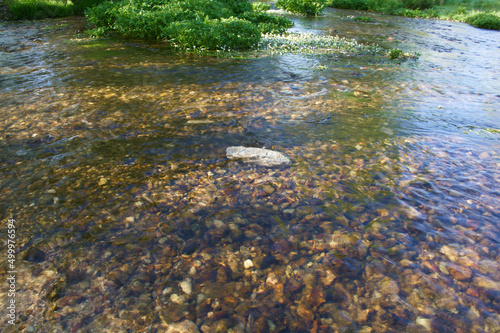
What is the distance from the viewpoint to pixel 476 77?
10.4 metres

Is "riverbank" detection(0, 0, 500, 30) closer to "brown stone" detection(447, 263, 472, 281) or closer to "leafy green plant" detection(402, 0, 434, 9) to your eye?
"leafy green plant" detection(402, 0, 434, 9)

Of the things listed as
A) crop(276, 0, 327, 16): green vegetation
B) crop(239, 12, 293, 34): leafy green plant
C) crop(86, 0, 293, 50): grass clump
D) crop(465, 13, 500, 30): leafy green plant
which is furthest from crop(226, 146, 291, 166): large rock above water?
crop(465, 13, 500, 30): leafy green plant

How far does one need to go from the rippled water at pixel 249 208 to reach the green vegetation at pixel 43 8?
19.9m

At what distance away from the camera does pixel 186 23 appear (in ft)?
42.2

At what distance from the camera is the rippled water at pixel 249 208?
9.45ft

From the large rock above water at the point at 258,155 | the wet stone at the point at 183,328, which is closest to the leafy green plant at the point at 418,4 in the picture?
the large rock above water at the point at 258,155

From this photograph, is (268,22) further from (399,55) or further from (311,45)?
(399,55)

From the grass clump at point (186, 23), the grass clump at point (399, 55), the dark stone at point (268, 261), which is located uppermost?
the grass clump at point (186, 23)

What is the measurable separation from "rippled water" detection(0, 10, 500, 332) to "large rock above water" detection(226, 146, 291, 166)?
0.57 ft

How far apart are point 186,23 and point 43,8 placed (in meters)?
18.6

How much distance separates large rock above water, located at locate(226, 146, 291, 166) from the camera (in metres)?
5.14

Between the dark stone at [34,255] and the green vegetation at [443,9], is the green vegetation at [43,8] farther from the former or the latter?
the green vegetation at [443,9]

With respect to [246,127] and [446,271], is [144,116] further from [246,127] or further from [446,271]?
[446,271]

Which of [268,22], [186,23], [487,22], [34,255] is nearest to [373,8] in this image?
[487,22]
